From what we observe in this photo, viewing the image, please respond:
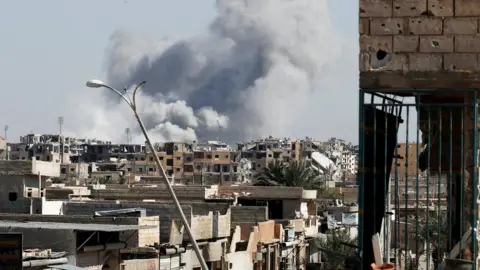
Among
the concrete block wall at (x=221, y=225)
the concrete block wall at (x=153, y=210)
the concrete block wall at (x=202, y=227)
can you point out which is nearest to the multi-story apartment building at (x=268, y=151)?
the concrete block wall at (x=221, y=225)

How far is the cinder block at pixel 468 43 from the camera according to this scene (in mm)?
8570

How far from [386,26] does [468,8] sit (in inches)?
21.7

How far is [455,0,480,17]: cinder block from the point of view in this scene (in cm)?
858

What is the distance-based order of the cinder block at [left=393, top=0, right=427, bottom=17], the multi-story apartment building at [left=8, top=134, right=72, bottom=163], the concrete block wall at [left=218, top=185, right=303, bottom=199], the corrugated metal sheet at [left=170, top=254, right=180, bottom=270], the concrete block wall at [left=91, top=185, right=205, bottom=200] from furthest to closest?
the multi-story apartment building at [left=8, top=134, right=72, bottom=163] < the concrete block wall at [left=218, top=185, right=303, bottom=199] < the concrete block wall at [left=91, top=185, right=205, bottom=200] < the corrugated metal sheet at [left=170, top=254, right=180, bottom=270] < the cinder block at [left=393, top=0, right=427, bottom=17]

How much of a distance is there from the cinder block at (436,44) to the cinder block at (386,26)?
172mm

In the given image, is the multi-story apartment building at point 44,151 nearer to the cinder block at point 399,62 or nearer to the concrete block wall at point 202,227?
the concrete block wall at point 202,227

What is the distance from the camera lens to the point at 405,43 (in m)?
8.69

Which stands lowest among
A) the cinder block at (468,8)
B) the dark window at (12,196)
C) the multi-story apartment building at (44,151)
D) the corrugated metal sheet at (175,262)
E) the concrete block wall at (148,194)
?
the corrugated metal sheet at (175,262)

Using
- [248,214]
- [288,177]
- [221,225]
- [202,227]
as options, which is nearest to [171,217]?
[202,227]

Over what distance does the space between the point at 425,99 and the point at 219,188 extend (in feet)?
131

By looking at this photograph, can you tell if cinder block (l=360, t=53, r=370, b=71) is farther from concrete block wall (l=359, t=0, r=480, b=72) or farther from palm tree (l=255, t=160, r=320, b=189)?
palm tree (l=255, t=160, r=320, b=189)

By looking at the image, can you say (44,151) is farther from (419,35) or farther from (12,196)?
(419,35)

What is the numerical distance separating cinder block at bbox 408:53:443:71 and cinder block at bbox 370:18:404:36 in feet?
0.64

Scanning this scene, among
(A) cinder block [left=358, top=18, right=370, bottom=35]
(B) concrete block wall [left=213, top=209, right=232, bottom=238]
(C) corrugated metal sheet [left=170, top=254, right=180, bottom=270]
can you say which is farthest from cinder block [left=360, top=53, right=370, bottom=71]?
(B) concrete block wall [left=213, top=209, right=232, bottom=238]
